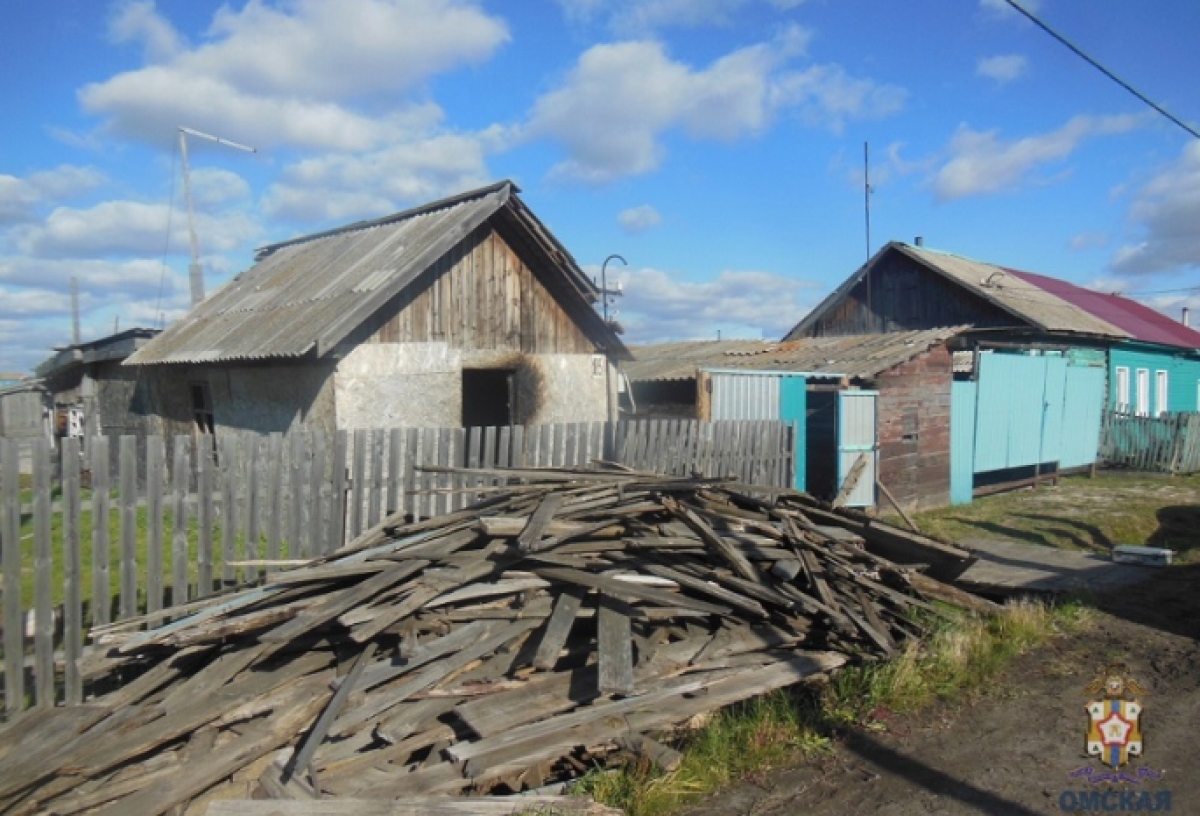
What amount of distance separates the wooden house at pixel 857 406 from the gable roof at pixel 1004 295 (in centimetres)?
707

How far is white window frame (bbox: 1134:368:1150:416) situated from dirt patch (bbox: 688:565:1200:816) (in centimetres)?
2069

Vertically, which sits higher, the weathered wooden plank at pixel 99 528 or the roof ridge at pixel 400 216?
the roof ridge at pixel 400 216

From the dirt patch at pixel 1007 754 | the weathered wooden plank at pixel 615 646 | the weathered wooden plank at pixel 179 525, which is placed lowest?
the dirt patch at pixel 1007 754

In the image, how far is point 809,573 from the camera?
5.51m

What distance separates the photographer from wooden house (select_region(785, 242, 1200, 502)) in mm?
14469

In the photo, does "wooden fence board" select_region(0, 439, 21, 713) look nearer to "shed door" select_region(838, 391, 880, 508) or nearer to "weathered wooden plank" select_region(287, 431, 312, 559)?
"weathered wooden plank" select_region(287, 431, 312, 559)

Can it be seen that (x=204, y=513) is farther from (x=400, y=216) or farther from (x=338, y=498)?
(x=400, y=216)

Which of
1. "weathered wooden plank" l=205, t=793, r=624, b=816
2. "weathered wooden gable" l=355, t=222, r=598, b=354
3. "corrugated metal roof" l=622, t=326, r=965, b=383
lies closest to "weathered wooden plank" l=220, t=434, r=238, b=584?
"weathered wooden plank" l=205, t=793, r=624, b=816

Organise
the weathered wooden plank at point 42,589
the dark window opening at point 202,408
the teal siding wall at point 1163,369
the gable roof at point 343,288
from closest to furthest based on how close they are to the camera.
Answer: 1. the weathered wooden plank at point 42,589
2. the gable roof at point 343,288
3. the dark window opening at point 202,408
4. the teal siding wall at point 1163,369

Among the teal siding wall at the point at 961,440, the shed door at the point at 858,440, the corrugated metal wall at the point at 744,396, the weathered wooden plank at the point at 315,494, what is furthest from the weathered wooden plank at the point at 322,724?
the teal siding wall at the point at 961,440

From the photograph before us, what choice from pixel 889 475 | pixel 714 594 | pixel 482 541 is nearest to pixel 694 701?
pixel 714 594

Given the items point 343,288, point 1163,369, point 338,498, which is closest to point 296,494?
point 338,498

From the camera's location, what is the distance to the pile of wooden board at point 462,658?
377cm

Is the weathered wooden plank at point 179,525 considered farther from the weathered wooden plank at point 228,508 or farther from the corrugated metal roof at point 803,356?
the corrugated metal roof at point 803,356
